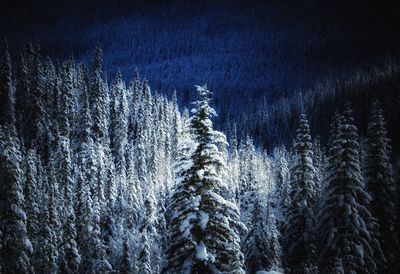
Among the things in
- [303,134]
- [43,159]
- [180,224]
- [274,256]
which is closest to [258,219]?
[274,256]

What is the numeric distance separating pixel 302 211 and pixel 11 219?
24922mm

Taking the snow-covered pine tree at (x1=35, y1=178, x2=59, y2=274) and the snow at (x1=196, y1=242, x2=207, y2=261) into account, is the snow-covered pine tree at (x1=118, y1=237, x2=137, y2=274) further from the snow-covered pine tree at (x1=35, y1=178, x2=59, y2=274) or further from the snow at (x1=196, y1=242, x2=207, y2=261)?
the snow at (x1=196, y1=242, x2=207, y2=261)

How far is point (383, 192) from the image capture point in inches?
1144

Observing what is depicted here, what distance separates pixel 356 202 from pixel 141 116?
68.0m

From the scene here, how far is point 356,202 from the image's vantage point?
26641mm

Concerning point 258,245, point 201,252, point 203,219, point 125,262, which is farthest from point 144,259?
point 203,219

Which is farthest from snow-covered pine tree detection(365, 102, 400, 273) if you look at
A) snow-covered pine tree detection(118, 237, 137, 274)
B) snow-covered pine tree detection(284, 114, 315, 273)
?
snow-covered pine tree detection(118, 237, 137, 274)

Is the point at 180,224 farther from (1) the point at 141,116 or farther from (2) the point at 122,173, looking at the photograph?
(1) the point at 141,116

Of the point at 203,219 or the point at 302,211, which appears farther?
the point at 302,211

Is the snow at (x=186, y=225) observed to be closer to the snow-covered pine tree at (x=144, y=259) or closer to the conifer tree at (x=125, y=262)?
the conifer tree at (x=125, y=262)

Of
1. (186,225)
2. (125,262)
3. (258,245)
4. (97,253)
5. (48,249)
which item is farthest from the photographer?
(97,253)

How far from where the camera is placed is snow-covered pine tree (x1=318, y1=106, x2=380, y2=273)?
25.3 metres

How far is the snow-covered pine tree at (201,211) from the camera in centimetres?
1652

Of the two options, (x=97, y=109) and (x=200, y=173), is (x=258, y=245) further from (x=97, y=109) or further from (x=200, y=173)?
(x=97, y=109)
